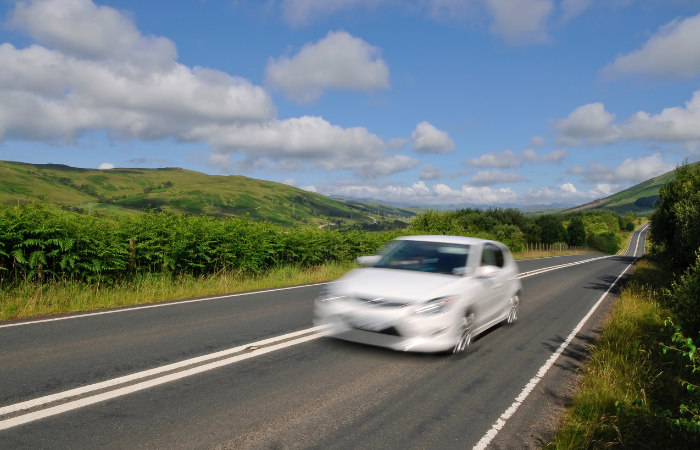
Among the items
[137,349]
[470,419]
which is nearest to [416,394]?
[470,419]

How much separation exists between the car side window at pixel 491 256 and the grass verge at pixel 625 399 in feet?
6.73

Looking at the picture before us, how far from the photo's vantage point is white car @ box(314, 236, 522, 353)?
568 cm

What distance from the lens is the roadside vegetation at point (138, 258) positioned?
8.82 m

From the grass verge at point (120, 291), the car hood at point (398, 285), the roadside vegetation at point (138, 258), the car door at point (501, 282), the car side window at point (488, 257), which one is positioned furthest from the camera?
the roadside vegetation at point (138, 258)

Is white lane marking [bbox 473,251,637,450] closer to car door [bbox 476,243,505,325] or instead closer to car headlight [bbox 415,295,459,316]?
car door [bbox 476,243,505,325]

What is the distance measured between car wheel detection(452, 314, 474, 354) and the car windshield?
2.38 ft

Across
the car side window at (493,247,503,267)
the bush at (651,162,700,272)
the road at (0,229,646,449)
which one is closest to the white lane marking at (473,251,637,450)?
the road at (0,229,646,449)

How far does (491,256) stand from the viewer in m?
7.81

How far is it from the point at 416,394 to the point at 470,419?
0.68m

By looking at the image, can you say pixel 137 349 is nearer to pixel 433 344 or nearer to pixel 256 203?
pixel 433 344

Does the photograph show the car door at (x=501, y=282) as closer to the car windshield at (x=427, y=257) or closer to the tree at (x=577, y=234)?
the car windshield at (x=427, y=257)

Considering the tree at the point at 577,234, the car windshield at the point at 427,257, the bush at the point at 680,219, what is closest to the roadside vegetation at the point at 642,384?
the car windshield at the point at 427,257

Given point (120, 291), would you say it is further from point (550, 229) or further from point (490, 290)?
point (550, 229)

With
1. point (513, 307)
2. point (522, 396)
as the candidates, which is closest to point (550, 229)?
point (513, 307)
